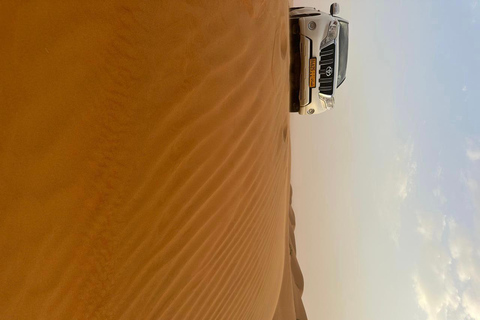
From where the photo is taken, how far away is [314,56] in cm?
296

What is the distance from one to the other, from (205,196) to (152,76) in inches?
20.3

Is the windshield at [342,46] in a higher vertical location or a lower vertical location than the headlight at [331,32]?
lower

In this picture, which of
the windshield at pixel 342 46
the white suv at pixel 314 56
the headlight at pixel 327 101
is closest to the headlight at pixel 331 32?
the white suv at pixel 314 56

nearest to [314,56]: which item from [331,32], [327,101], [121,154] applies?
[331,32]

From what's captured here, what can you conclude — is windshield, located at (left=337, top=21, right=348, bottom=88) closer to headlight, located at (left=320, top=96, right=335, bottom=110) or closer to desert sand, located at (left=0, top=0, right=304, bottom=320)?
headlight, located at (left=320, top=96, right=335, bottom=110)

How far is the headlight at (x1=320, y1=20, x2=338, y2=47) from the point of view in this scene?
296cm

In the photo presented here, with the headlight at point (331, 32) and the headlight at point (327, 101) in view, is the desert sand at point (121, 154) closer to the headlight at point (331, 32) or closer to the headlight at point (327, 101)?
the headlight at point (331, 32)

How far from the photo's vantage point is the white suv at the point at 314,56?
2.94m

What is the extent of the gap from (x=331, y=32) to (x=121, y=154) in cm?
244

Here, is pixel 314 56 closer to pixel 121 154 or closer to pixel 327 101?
pixel 327 101

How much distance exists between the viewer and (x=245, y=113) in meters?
1.69

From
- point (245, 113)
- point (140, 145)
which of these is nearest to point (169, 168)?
point (140, 145)

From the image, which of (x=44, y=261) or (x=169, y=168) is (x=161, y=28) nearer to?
(x=169, y=168)

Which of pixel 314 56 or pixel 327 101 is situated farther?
pixel 327 101
